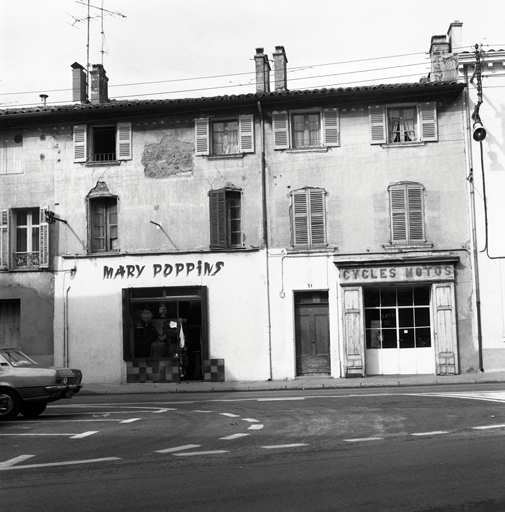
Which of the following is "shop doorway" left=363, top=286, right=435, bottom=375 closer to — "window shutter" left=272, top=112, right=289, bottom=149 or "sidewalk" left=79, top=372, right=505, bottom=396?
"sidewalk" left=79, top=372, right=505, bottom=396

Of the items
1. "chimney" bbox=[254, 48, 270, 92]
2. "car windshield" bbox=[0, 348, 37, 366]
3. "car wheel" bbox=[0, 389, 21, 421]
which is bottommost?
"car wheel" bbox=[0, 389, 21, 421]

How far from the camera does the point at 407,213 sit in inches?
1035

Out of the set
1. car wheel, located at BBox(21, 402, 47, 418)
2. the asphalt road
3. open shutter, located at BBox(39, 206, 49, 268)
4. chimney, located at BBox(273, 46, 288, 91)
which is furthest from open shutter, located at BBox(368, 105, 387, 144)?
car wheel, located at BBox(21, 402, 47, 418)

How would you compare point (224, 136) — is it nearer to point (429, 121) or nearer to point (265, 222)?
point (265, 222)

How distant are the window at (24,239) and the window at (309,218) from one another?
8.71 m

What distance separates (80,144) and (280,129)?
717cm

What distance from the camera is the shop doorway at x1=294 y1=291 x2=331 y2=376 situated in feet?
87.6

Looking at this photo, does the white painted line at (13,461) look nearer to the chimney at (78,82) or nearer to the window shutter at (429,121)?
the window shutter at (429,121)

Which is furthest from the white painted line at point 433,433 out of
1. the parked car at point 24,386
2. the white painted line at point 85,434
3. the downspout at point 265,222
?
the downspout at point 265,222

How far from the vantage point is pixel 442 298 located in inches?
1017

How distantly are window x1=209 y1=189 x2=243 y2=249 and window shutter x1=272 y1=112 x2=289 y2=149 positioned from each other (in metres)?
2.14

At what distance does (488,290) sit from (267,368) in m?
7.60

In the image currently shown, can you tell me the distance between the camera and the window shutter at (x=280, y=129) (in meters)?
27.3

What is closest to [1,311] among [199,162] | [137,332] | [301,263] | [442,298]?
[137,332]
